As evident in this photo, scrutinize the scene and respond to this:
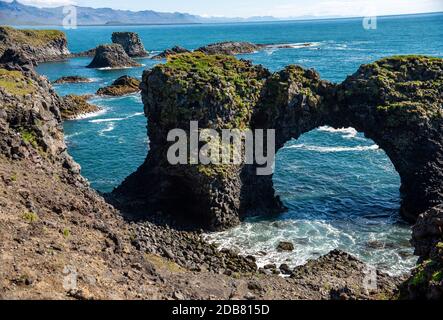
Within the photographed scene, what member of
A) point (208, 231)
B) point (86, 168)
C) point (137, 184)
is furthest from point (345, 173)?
point (86, 168)

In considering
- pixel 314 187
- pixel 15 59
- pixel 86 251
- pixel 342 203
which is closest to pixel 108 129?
pixel 15 59

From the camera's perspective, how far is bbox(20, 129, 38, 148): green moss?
154 feet

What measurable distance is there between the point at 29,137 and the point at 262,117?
28.3 metres

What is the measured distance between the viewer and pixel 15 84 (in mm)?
53875

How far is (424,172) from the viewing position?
183 feet

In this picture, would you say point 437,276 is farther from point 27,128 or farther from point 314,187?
point 27,128

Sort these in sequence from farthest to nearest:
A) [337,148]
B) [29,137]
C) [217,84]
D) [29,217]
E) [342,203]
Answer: [337,148] → [342,203] → [217,84] → [29,137] → [29,217]

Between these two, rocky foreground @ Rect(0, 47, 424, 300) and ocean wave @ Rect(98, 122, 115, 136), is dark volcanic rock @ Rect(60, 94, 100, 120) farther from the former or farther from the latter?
rocky foreground @ Rect(0, 47, 424, 300)

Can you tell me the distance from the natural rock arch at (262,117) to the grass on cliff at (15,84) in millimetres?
14002

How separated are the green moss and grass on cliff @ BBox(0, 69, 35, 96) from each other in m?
5.44

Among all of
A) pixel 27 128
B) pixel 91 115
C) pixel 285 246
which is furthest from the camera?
pixel 91 115

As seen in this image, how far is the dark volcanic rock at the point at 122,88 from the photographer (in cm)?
12888

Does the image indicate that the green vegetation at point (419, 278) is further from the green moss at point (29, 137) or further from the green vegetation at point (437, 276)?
the green moss at point (29, 137)

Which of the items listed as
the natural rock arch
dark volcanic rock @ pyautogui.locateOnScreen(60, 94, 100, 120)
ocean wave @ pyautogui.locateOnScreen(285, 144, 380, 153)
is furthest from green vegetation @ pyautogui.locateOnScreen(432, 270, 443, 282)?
dark volcanic rock @ pyautogui.locateOnScreen(60, 94, 100, 120)
